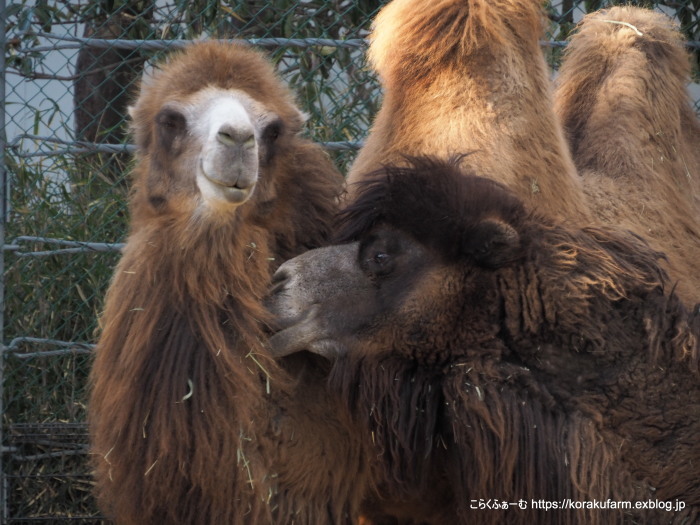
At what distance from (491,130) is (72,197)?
2989 mm

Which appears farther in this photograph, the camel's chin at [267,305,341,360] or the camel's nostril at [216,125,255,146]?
the camel's chin at [267,305,341,360]

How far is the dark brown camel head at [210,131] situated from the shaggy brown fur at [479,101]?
483 millimetres

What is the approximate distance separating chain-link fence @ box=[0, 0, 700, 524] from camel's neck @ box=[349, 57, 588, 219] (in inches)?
56.0

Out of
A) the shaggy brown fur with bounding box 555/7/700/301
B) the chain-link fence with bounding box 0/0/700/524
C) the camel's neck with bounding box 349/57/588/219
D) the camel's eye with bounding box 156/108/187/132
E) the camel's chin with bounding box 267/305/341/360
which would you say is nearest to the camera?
the camel's chin with bounding box 267/305/341/360

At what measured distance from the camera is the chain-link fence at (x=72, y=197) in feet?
17.2

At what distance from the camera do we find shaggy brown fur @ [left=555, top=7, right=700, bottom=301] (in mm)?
3998

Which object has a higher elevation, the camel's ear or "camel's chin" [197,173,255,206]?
"camel's chin" [197,173,255,206]

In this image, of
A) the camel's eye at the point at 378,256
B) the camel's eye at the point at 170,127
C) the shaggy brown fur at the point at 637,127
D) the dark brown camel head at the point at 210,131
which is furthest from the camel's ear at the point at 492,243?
the shaggy brown fur at the point at 637,127

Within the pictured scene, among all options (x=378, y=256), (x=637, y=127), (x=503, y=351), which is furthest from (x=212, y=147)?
(x=637, y=127)

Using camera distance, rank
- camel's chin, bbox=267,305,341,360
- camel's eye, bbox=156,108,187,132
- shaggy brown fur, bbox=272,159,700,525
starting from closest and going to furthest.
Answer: shaggy brown fur, bbox=272,159,700,525, camel's chin, bbox=267,305,341,360, camel's eye, bbox=156,108,187,132

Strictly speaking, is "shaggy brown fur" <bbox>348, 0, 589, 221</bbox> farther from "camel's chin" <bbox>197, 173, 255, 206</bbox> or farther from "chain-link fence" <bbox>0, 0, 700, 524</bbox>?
"chain-link fence" <bbox>0, 0, 700, 524</bbox>

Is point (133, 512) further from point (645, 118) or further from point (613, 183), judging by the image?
point (645, 118)

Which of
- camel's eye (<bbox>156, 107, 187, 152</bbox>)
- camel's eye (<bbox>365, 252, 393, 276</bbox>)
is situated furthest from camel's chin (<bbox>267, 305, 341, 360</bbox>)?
camel's eye (<bbox>156, 107, 187, 152</bbox>)

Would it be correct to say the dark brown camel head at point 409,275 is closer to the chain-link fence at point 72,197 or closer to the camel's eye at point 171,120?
the camel's eye at point 171,120
